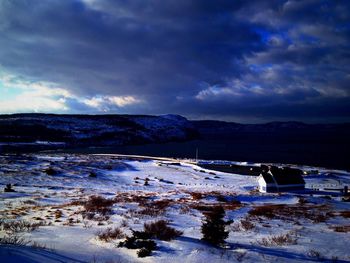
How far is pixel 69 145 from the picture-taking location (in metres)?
166

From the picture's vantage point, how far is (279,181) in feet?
162

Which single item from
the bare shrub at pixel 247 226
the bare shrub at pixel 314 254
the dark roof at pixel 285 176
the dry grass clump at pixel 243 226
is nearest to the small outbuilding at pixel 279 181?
the dark roof at pixel 285 176

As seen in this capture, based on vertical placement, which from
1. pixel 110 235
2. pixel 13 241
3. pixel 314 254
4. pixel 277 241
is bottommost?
pixel 110 235

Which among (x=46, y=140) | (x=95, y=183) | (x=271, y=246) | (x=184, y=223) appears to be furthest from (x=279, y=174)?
(x=46, y=140)

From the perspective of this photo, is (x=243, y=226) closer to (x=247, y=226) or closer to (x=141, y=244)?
(x=247, y=226)

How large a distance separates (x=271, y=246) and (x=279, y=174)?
40808 mm

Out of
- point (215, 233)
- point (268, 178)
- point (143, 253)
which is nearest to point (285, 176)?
point (268, 178)

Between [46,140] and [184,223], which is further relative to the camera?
[46,140]

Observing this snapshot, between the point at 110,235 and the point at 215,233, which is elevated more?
the point at 215,233

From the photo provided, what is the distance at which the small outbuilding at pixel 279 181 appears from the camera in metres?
48.6

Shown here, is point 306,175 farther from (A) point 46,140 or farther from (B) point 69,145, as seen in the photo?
(A) point 46,140

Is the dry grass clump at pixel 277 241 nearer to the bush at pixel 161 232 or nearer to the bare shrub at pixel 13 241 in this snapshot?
the bush at pixel 161 232

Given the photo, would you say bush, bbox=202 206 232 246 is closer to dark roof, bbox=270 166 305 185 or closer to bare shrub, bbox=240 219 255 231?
bare shrub, bbox=240 219 255 231

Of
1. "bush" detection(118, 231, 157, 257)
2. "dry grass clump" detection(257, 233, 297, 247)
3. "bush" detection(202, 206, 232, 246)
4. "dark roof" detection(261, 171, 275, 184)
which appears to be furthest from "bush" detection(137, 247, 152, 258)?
"dark roof" detection(261, 171, 275, 184)
